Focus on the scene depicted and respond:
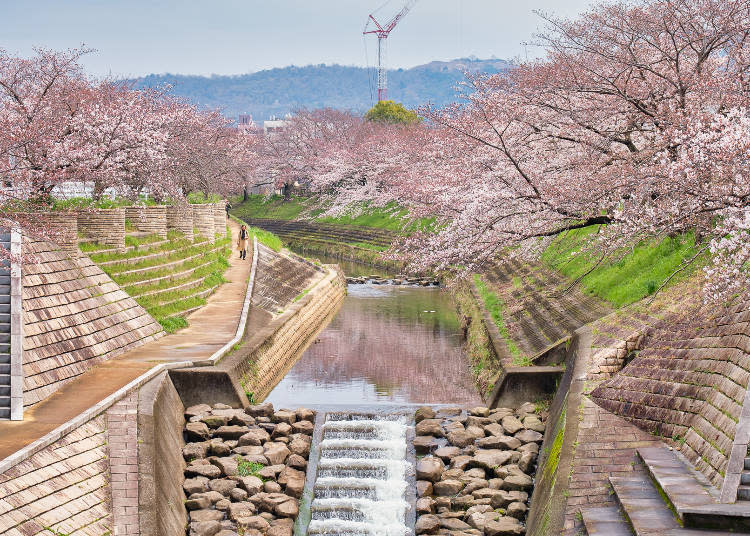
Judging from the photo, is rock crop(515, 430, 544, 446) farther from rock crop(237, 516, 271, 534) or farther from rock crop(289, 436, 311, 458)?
rock crop(237, 516, 271, 534)

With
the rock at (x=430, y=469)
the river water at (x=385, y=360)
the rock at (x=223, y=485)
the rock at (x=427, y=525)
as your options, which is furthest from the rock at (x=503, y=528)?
the river water at (x=385, y=360)

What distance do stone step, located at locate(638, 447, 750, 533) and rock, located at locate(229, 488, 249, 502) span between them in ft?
22.1

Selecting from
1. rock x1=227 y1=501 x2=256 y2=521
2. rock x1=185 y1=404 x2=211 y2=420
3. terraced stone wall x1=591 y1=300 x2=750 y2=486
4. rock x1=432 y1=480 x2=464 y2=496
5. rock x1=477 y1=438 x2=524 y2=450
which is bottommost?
rock x1=227 y1=501 x2=256 y2=521

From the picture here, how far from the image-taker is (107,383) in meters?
16.5

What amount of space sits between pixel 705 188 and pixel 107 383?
1133 cm

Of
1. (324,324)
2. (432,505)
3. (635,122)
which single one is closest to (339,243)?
(324,324)

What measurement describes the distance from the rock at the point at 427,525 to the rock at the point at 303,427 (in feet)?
14.8

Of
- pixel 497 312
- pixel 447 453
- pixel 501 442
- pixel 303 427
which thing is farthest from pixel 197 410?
pixel 497 312

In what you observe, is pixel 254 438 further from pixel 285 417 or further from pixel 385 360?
pixel 385 360

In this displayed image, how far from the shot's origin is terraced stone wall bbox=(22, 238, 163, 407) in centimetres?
1590

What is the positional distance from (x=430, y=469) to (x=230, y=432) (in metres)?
4.27

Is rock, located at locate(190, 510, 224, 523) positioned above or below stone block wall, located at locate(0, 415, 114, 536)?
below

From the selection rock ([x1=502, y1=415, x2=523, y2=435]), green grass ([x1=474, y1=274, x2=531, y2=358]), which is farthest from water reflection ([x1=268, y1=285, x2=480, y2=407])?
rock ([x1=502, y1=415, x2=523, y2=435])

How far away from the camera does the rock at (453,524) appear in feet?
45.4
